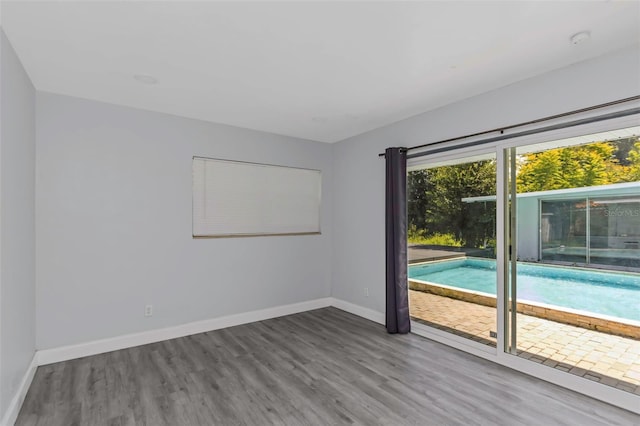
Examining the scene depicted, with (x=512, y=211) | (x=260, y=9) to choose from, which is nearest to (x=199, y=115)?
(x=260, y=9)

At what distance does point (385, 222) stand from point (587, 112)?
220 cm

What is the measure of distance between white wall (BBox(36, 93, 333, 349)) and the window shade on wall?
12 centimetres

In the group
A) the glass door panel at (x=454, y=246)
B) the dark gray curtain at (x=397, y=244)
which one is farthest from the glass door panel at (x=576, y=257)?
the dark gray curtain at (x=397, y=244)

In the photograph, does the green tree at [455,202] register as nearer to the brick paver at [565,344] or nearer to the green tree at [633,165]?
the brick paver at [565,344]

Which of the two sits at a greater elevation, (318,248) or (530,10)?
(530,10)

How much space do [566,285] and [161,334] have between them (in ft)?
13.3

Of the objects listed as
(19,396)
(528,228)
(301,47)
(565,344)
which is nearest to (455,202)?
(528,228)

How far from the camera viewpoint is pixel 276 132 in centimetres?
449

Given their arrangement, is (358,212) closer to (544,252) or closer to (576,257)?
(544,252)

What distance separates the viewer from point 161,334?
3588mm

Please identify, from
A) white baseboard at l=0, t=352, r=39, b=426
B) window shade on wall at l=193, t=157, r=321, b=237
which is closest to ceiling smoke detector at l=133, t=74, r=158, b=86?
window shade on wall at l=193, t=157, r=321, b=237

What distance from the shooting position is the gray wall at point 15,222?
6.73 feet

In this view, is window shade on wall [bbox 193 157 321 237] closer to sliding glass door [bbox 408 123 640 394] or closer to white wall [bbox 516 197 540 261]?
sliding glass door [bbox 408 123 640 394]

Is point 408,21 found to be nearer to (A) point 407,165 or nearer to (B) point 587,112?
(B) point 587,112
